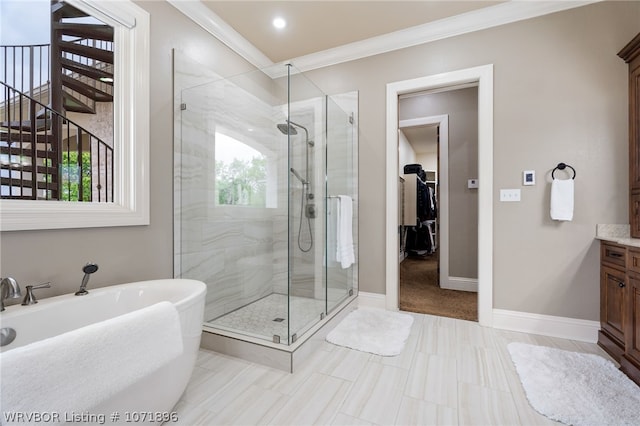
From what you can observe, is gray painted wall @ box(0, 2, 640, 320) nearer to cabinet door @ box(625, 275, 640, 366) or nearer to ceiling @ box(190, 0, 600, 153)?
ceiling @ box(190, 0, 600, 153)

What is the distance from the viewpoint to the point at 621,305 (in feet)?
6.42

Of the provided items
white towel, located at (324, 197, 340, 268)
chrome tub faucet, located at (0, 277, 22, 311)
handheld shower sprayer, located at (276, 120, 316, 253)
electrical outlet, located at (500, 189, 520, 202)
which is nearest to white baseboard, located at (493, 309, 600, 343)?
electrical outlet, located at (500, 189, 520, 202)

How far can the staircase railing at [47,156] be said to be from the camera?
1525 mm

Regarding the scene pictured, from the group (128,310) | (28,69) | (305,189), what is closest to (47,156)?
(28,69)

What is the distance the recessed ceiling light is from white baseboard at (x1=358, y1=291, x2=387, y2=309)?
9.01ft

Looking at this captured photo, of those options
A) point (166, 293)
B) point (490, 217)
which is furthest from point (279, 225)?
point (490, 217)

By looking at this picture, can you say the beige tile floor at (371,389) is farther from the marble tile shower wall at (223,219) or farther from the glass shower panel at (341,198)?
the glass shower panel at (341,198)

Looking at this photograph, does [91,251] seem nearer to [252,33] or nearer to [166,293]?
[166,293]

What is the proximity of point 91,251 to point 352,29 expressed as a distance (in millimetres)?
2828

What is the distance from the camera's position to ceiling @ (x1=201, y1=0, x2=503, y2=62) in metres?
2.46

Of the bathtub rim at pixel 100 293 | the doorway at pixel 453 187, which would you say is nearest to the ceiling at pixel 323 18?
the doorway at pixel 453 187

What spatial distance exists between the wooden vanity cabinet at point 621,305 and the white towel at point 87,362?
2578 millimetres

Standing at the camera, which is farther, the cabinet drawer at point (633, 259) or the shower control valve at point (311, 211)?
the shower control valve at point (311, 211)

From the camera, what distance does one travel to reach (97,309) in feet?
5.33
